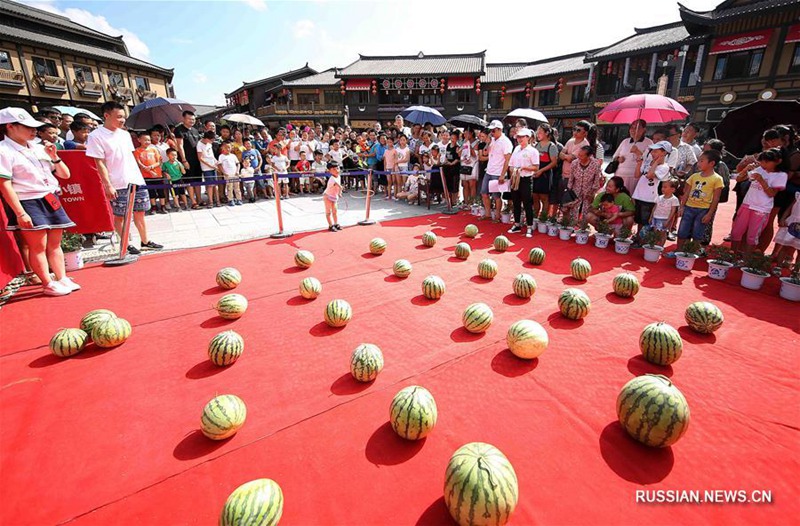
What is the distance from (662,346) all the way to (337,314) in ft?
12.5

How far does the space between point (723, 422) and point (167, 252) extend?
32.2 feet

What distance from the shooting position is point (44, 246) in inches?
224

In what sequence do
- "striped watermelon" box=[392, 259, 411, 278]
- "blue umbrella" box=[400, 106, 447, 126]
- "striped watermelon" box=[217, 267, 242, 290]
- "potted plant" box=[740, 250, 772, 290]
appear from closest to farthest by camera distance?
"potted plant" box=[740, 250, 772, 290] → "striped watermelon" box=[217, 267, 242, 290] → "striped watermelon" box=[392, 259, 411, 278] → "blue umbrella" box=[400, 106, 447, 126]

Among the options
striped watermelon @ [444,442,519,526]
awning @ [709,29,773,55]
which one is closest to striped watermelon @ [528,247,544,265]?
striped watermelon @ [444,442,519,526]

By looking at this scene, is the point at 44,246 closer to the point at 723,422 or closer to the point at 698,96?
the point at 723,422

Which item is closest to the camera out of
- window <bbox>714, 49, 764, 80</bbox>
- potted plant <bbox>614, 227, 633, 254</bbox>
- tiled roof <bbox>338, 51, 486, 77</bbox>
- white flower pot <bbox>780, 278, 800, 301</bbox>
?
white flower pot <bbox>780, 278, 800, 301</bbox>

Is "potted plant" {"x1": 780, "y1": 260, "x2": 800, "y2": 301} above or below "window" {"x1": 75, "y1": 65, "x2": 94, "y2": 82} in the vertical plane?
below

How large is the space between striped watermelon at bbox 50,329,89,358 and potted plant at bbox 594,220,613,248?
9.30 m

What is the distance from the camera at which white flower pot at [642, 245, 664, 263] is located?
22.9 feet

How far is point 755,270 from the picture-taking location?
5812mm

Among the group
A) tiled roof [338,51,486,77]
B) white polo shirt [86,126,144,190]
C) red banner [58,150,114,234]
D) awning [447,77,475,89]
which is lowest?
red banner [58,150,114,234]

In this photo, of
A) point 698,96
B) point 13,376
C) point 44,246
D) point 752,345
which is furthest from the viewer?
point 698,96

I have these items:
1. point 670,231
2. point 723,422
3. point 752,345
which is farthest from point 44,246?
point 670,231

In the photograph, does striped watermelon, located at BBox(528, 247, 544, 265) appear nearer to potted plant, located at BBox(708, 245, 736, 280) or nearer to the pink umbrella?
potted plant, located at BBox(708, 245, 736, 280)
